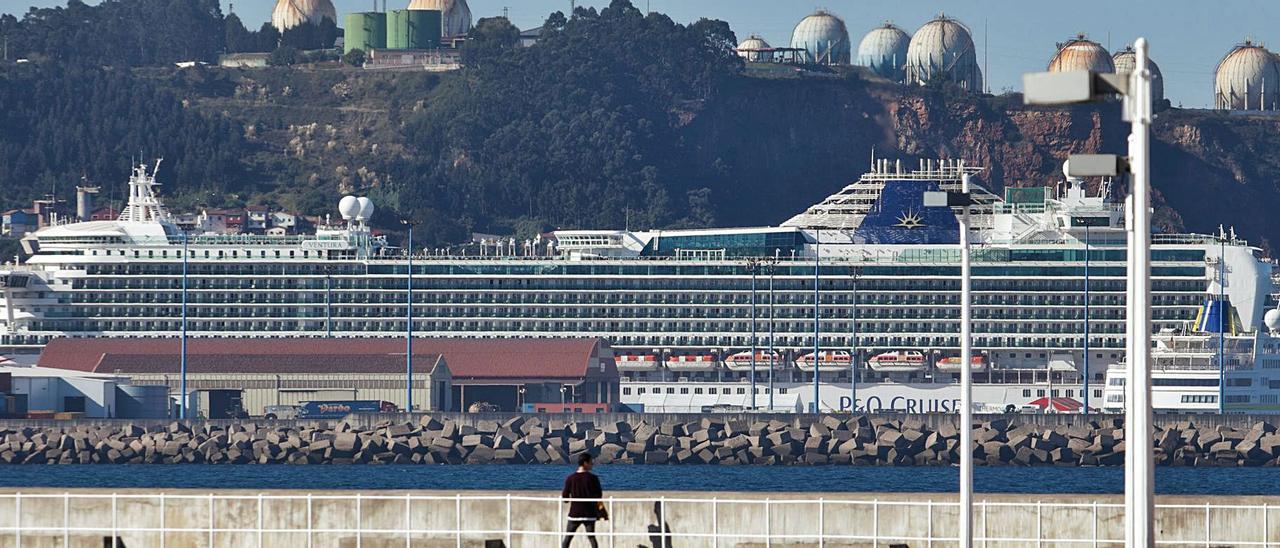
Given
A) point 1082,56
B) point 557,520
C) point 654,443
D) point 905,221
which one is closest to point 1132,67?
point 1082,56

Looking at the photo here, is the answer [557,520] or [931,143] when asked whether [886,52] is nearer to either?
[931,143]

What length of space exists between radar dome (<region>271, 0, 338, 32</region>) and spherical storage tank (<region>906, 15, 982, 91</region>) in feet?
143

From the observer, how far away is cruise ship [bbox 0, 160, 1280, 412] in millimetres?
104562

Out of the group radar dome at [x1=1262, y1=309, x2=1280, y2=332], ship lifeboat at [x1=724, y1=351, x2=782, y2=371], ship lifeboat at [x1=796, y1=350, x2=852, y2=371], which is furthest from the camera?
ship lifeboat at [x1=796, y1=350, x2=852, y2=371]

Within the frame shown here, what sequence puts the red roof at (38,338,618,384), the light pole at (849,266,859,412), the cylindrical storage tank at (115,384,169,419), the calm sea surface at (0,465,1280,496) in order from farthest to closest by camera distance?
1. the red roof at (38,338,618,384)
2. the light pole at (849,266,859,412)
3. the cylindrical storage tank at (115,384,169,419)
4. the calm sea surface at (0,465,1280,496)

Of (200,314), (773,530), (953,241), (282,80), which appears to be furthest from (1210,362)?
(282,80)

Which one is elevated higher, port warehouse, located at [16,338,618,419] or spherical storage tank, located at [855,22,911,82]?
spherical storage tank, located at [855,22,911,82]

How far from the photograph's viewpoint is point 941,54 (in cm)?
18050

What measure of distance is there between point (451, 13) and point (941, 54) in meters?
35.6

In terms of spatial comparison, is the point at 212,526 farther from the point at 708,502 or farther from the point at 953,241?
the point at 953,241

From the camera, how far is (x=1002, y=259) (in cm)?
10869

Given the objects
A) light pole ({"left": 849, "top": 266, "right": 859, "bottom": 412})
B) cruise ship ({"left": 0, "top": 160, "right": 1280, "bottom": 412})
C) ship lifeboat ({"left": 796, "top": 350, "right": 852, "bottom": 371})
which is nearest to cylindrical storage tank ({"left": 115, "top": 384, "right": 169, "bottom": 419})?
cruise ship ({"left": 0, "top": 160, "right": 1280, "bottom": 412})

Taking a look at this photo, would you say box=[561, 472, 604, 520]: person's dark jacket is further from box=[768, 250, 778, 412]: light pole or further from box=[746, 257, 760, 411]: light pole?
box=[768, 250, 778, 412]: light pole

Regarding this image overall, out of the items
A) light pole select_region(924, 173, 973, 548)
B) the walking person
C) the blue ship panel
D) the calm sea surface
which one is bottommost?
the calm sea surface
